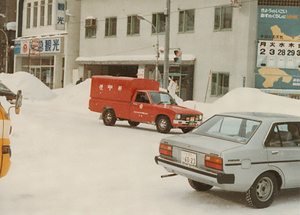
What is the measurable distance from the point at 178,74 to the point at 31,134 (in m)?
23.0

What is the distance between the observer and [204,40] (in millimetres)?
32875

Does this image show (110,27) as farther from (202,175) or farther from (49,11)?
(202,175)

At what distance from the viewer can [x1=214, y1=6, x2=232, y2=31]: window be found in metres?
31.6

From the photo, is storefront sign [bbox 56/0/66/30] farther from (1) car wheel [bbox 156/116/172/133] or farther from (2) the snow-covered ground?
(2) the snow-covered ground

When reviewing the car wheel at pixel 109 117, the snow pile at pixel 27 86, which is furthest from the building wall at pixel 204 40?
the car wheel at pixel 109 117

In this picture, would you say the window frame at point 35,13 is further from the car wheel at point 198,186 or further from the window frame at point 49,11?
the car wheel at point 198,186

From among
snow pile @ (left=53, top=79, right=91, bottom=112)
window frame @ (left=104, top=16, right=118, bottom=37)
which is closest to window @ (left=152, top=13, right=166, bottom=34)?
window frame @ (left=104, top=16, right=118, bottom=37)

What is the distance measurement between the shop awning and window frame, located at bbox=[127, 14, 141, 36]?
6.77 ft

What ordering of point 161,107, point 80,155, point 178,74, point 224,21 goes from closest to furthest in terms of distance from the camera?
1. point 80,155
2. point 161,107
3. point 224,21
4. point 178,74

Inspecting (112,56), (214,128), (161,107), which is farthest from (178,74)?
(214,128)

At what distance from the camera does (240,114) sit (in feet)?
24.7

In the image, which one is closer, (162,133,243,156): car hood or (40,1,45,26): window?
(162,133,243,156): car hood

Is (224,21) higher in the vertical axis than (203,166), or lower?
higher

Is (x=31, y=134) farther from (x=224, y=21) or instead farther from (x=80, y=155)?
(x=224, y=21)
